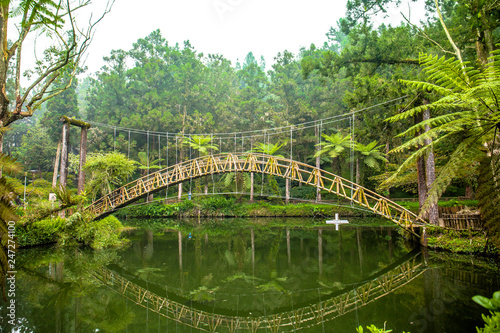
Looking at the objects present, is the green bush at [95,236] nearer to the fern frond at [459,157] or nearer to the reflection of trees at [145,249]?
the reflection of trees at [145,249]

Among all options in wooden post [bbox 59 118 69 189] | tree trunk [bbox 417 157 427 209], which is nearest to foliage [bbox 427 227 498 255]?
tree trunk [bbox 417 157 427 209]

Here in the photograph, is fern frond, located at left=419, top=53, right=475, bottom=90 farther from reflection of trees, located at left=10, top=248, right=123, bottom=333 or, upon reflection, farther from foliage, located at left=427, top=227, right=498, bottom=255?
foliage, located at left=427, top=227, right=498, bottom=255

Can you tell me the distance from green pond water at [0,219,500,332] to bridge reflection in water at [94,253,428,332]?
0.06 ft

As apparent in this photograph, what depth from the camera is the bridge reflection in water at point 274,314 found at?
5023mm

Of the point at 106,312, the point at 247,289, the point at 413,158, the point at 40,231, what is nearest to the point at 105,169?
the point at 40,231

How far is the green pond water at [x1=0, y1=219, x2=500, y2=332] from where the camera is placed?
490cm

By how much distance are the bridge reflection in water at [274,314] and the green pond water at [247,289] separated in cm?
2

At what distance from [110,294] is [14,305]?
152 centimetres

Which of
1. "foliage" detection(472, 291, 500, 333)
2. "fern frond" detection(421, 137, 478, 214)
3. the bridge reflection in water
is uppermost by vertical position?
"fern frond" detection(421, 137, 478, 214)

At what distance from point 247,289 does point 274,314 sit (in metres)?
1.32

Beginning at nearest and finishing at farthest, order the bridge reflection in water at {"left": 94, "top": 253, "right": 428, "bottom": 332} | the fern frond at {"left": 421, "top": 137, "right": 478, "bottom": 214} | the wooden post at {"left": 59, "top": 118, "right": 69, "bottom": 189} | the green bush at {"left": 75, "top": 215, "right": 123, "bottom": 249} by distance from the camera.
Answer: the fern frond at {"left": 421, "top": 137, "right": 478, "bottom": 214} → the bridge reflection in water at {"left": 94, "top": 253, "right": 428, "bottom": 332} → the green bush at {"left": 75, "top": 215, "right": 123, "bottom": 249} → the wooden post at {"left": 59, "top": 118, "right": 69, "bottom": 189}

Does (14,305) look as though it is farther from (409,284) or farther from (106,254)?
(409,284)

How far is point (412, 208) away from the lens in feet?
55.5

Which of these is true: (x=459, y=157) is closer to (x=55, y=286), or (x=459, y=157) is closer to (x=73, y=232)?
(x=55, y=286)
